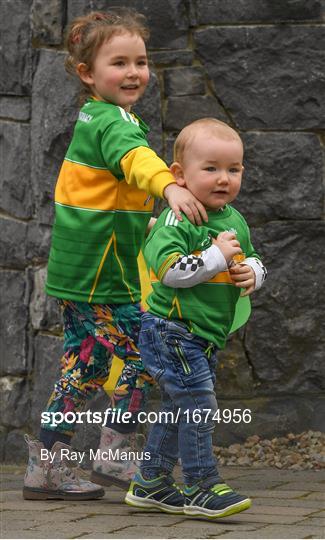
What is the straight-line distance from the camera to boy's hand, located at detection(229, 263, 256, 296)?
3.85 m

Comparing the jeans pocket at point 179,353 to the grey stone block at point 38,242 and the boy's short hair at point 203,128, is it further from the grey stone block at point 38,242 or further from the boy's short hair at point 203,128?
the grey stone block at point 38,242

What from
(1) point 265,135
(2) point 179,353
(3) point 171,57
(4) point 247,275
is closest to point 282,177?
(1) point 265,135

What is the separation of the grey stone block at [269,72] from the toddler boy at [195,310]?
130cm

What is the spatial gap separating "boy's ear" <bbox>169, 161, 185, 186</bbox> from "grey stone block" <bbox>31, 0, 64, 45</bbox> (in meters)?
1.67

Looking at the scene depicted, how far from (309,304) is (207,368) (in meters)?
1.49

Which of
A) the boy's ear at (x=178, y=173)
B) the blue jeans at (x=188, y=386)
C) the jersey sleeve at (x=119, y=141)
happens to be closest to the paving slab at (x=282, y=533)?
the blue jeans at (x=188, y=386)

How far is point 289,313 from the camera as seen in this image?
5.29 m

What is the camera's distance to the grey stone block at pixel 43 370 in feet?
17.9

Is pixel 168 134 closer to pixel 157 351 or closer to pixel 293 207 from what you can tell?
pixel 293 207

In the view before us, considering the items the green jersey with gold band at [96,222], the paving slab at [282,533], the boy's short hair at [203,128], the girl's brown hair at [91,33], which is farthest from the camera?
the girl's brown hair at [91,33]

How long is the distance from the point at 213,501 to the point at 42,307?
6.43 ft

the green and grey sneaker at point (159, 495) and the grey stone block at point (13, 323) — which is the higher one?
the grey stone block at point (13, 323)

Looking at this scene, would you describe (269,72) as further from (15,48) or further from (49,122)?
(15,48)

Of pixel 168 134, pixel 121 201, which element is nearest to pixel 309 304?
pixel 168 134
